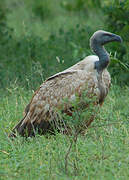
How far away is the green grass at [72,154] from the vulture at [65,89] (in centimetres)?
23

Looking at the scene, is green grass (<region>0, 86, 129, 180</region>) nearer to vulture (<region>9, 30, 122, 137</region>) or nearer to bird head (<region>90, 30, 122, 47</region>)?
vulture (<region>9, 30, 122, 137</region>)

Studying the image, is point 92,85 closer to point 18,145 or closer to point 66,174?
point 18,145

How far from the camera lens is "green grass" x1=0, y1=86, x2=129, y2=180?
480 cm

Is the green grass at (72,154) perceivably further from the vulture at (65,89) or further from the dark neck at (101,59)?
the dark neck at (101,59)

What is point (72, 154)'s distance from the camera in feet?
17.2

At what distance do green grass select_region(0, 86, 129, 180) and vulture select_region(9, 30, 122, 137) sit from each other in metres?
0.23

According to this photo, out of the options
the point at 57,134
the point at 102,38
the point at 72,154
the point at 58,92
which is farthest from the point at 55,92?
the point at 72,154

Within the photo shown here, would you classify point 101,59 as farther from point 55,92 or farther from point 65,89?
point 55,92

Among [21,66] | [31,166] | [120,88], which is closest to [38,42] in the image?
[21,66]

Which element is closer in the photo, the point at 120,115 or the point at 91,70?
the point at 91,70

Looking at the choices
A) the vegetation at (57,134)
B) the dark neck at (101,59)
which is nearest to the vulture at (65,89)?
the dark neck at (101,59)

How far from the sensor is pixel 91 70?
619 centimetres

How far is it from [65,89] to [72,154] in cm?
123

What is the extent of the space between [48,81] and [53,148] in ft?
3.52
